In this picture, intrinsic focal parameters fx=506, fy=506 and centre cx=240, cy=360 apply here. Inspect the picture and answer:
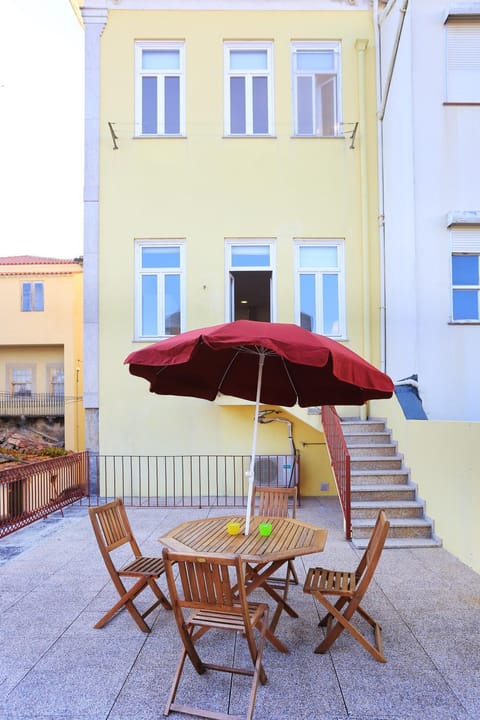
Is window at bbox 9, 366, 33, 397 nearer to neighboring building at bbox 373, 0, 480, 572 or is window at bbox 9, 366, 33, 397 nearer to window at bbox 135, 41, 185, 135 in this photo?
window at bbox 135, 41, 185, 135

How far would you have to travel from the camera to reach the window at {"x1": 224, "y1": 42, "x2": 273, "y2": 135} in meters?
9.86

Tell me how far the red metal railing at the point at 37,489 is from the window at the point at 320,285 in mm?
4930

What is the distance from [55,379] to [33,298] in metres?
4.31

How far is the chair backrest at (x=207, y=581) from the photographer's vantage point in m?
2.79

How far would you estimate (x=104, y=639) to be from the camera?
3.74 meters

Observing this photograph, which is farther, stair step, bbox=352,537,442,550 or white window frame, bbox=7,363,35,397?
white window frame, bbox=7,363,35,397

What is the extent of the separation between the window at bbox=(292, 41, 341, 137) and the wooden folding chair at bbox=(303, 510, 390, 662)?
8.53 metres

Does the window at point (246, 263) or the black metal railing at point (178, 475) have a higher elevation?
the window at point (246, 263)

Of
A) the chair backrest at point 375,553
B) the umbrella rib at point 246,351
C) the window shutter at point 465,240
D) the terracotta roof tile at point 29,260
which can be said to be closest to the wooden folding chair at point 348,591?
the chair backrest at point 375,553

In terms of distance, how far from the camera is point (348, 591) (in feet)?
11.5

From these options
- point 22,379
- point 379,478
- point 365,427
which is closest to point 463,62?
point 365,427

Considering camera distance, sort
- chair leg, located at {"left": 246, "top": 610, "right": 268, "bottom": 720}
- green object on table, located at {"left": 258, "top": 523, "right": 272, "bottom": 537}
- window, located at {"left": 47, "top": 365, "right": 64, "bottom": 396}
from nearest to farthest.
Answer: chair leg, located at {"left": 246, "top": 610, "right": 268, "bottom": 720} → green object on table, located at {"left": 258, "top": 523, "right": 272, "bottom": 537} → window, located at {"left": 47, "top": 365, "right": 64, "bottom": 396}

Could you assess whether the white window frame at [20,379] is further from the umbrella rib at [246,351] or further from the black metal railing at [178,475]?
the umbrella rib at [246,351]

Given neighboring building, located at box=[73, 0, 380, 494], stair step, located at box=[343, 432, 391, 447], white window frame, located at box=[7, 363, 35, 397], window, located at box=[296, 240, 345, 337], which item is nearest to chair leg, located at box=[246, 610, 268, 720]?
stair step, located at box=[343, 432, 391, 447]
